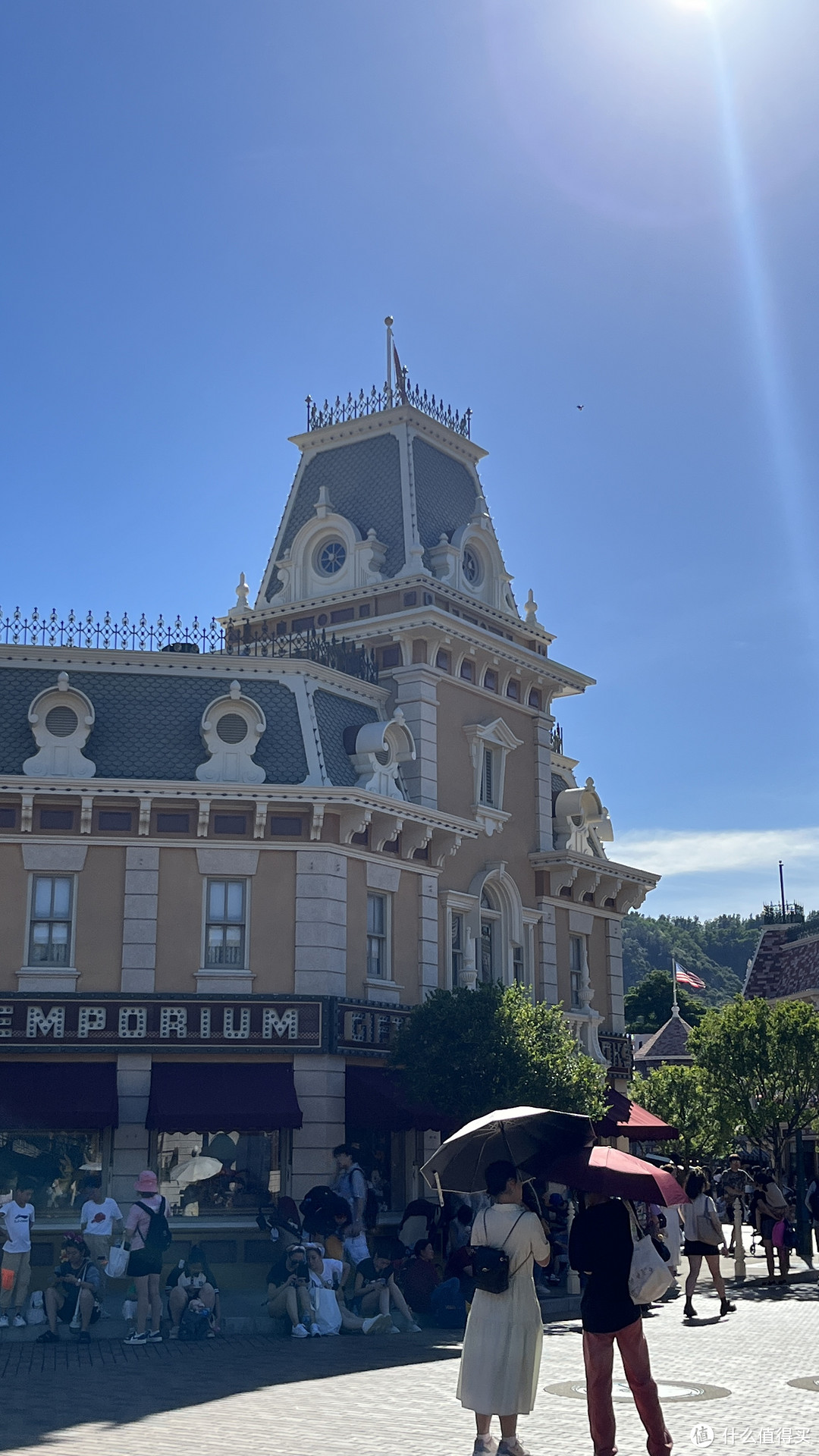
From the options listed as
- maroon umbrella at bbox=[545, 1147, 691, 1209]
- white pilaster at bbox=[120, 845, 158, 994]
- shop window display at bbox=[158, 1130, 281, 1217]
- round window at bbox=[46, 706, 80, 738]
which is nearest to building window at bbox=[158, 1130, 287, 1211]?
shop window display at bbox=[158, 1130, 281, 1217]

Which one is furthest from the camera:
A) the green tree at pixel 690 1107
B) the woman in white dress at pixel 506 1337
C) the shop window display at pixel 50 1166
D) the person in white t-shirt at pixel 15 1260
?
the green tree at pixel 690 1107

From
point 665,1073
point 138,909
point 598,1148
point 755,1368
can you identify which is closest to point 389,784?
point 138,909

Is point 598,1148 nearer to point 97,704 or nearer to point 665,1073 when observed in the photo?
point 97,704

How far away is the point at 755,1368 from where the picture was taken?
14414 mm

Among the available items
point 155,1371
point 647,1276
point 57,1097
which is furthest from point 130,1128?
point 647,1276

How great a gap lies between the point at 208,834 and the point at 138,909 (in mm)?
1625

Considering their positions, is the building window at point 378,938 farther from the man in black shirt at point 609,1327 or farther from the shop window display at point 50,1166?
the man in black shirt at point 609,1327

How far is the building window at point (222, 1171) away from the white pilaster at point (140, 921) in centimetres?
242

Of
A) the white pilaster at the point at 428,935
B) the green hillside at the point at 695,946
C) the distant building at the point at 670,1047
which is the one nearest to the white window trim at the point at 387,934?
the white pilaster at the point at 428,935

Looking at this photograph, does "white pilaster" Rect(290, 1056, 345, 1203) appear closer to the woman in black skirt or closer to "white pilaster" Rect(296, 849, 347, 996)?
"white pilaster" Rect(296, 849, 347, 996)

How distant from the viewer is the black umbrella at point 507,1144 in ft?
36.9

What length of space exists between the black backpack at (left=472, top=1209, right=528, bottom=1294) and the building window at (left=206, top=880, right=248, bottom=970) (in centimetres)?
1450

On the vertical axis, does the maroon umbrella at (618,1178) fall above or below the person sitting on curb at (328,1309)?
above

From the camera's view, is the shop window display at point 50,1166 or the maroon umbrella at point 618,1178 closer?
the maroon umbrella at point 618,1178
